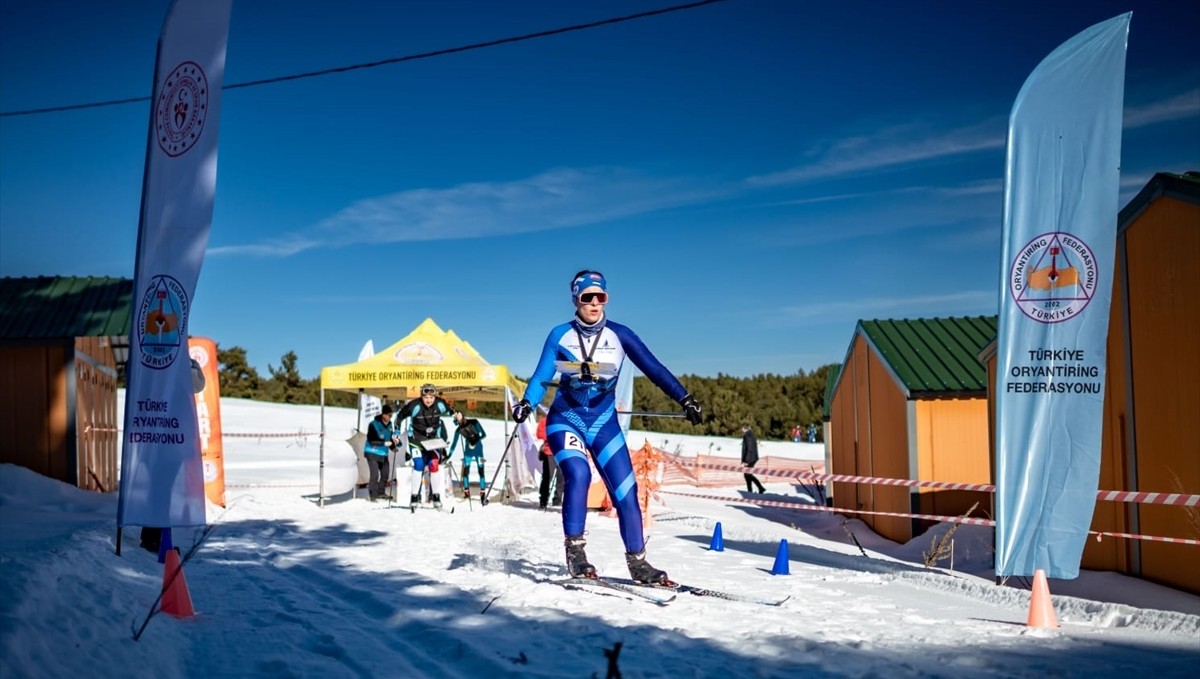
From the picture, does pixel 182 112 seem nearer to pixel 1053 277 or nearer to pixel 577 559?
pixel 577 559

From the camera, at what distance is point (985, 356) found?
12.6 meters

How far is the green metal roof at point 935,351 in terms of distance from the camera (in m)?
14.2

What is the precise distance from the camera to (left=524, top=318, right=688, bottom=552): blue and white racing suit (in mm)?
6996

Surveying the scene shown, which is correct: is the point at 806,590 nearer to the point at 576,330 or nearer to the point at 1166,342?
the point at 576,330

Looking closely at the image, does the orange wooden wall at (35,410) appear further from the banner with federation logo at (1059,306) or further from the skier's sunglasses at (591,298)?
the banner with federation logo at (1059,306)

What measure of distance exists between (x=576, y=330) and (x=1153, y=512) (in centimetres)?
531

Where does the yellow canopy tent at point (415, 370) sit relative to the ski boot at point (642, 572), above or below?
above

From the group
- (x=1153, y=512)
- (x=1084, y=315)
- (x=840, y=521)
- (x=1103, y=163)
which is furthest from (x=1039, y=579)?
(x=840, y=521)

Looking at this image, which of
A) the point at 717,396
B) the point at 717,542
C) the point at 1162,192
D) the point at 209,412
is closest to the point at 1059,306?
the point at 1162,192

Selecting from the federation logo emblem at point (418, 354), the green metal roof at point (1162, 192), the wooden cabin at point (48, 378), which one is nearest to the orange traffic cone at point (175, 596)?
the green metal roof at point (1162, 192)

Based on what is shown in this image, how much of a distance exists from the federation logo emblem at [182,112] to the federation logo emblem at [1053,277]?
503cm

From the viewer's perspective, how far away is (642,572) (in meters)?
6.83

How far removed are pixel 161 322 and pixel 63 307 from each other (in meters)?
11.6

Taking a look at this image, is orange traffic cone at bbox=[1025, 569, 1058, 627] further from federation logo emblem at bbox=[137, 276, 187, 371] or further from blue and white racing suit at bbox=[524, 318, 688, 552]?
federation logo emblem at bbox=[137, 276, 187, 371]
